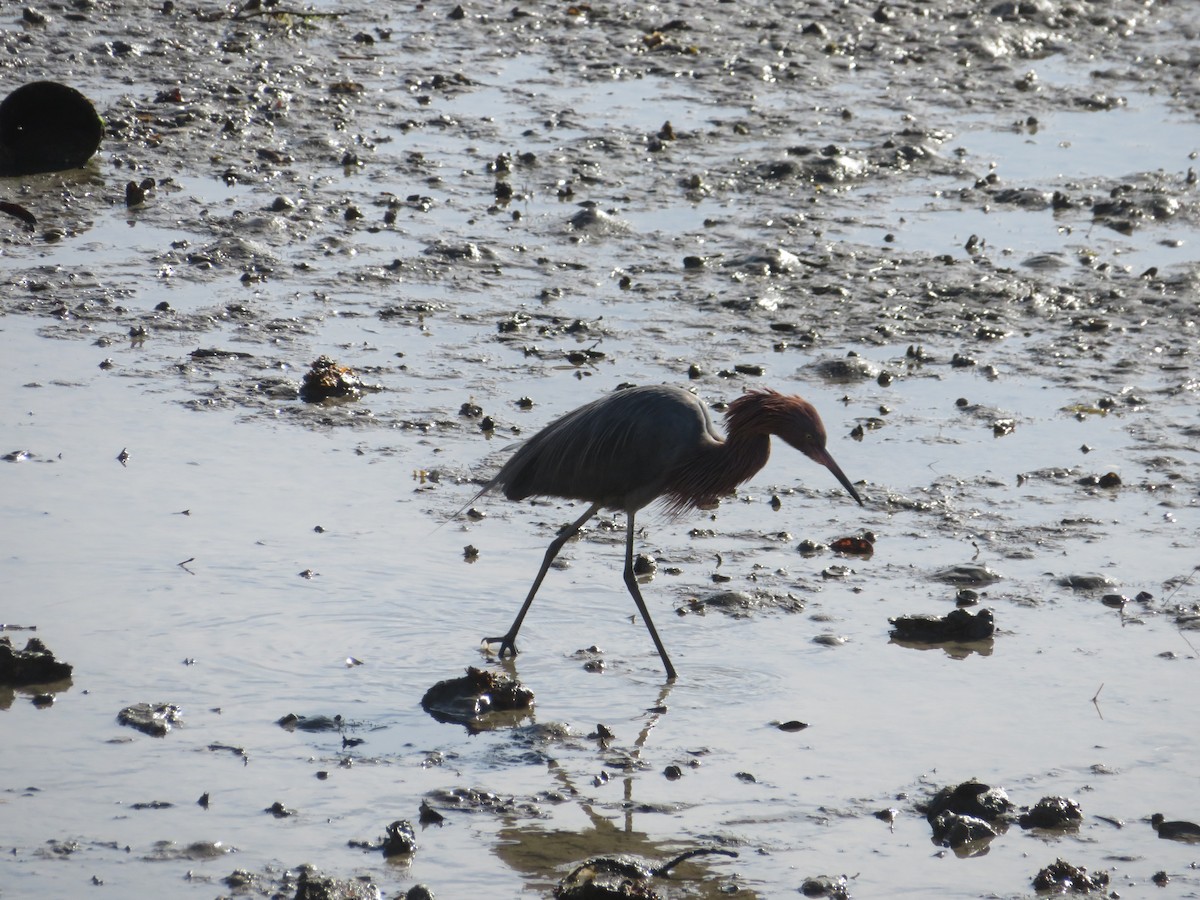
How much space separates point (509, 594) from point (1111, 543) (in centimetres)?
275

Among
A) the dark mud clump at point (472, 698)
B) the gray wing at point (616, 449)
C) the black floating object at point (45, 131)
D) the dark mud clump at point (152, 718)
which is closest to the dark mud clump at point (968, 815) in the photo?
the dark mud clump at point (472, 698)

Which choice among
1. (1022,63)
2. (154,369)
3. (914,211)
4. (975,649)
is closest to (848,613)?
(975,649)

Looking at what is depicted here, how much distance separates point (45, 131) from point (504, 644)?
607 cm

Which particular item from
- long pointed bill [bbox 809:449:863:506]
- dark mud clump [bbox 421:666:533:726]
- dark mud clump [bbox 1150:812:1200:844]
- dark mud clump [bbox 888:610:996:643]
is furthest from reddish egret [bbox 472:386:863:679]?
dark mud clump [bbox 1150:812:1200:844]

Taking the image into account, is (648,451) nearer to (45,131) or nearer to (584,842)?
(584,842)

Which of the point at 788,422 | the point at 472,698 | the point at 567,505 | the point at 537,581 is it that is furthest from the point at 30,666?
the point at 788,422

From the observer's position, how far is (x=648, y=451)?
269 inches

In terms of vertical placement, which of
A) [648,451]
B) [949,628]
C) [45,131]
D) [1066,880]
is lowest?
[1066,880]

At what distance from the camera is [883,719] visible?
20.1 feet

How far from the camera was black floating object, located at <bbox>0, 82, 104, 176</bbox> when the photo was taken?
10.7m

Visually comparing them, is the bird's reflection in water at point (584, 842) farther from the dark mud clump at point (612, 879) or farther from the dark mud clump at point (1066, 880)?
the dark mud clump at point (1066, 880)

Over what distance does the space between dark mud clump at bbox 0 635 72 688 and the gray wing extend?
6.59 feet

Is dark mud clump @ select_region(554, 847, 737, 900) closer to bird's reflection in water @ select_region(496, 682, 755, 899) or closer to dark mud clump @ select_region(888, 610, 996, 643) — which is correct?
bird's reflection in water @ select_region(496, 682, 755, 899)

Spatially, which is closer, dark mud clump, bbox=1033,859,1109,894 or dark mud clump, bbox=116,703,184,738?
dark mud clump, bbox=1033,859,1109,894
